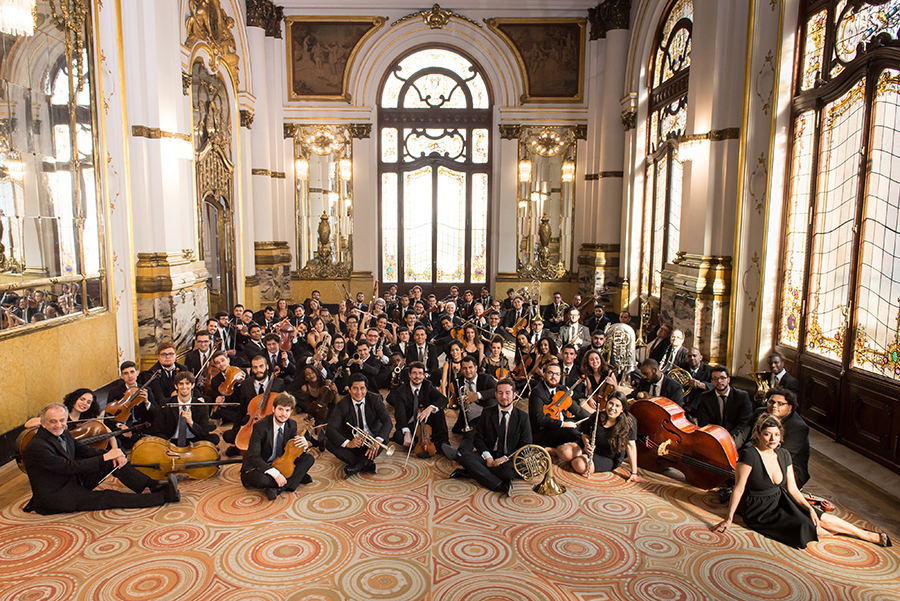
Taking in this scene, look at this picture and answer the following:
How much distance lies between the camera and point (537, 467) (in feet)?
Answer: 17.8

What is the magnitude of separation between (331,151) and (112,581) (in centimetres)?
1242

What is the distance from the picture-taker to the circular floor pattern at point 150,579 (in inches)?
149

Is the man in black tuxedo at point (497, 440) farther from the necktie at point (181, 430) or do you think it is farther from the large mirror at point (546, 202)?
the large mirror at point (546, 202)

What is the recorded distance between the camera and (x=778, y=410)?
5.13 meters

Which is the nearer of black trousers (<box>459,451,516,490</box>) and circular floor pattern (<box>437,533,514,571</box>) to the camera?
circular floor pattern (<box>437,533,514,571</box>)

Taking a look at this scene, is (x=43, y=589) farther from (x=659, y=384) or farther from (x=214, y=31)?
(x=214, y=31)

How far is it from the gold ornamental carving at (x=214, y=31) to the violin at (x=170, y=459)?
23.4 ft

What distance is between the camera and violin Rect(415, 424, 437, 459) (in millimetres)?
6184

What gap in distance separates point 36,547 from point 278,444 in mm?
1901

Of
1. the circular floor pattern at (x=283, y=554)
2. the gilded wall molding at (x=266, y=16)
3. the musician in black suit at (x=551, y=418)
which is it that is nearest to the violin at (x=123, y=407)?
the circular floor pattern at (x=283, y=554)

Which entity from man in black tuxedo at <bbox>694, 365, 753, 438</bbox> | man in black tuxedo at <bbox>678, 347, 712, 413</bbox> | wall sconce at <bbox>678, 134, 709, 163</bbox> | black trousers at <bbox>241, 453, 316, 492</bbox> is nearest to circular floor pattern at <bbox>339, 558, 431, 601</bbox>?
black trousers at <bbox>241, 453, 316, 492</bbox>

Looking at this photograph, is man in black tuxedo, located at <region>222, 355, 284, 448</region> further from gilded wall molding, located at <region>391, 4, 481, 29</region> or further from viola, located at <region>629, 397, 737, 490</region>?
gilded wall molding, located at <region>391, 4, 481, 29</region>

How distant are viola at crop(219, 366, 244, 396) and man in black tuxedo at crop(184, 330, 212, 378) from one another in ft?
2.22

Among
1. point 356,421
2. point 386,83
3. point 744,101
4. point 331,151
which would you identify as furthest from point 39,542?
point 386,83
